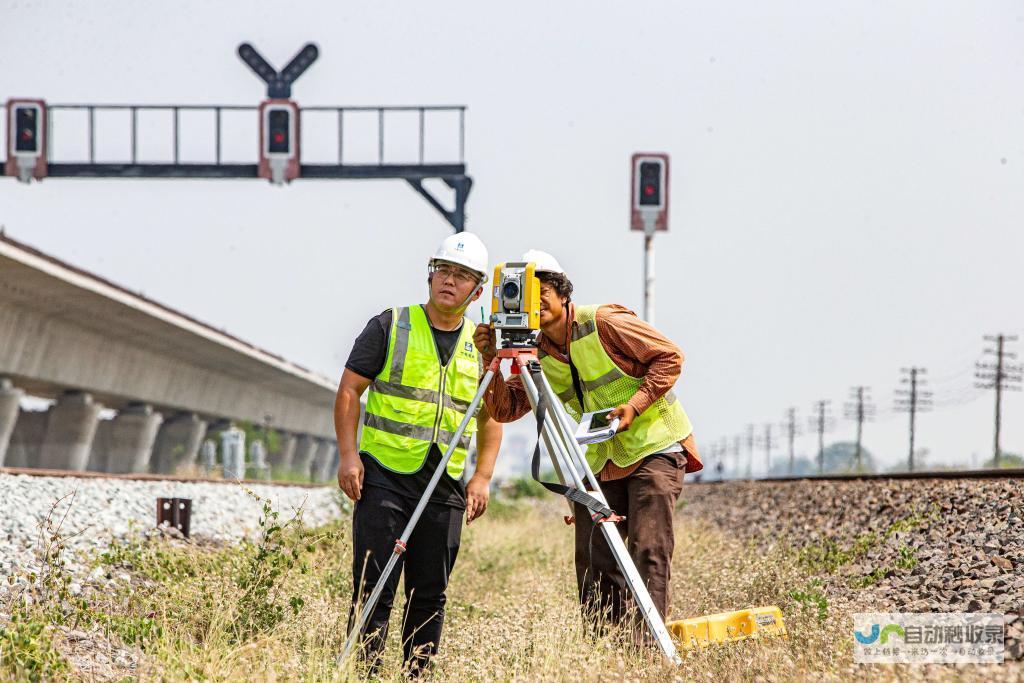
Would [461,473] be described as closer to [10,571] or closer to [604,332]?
[604,332]

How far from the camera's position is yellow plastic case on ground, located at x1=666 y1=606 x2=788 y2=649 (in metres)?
6.09

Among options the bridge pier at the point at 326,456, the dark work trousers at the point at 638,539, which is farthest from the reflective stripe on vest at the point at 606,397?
the bridge pier at the point at 326,456

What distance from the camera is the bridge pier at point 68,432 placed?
2894cm

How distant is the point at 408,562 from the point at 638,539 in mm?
1094

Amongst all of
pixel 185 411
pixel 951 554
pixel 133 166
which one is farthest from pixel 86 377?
pixel 951 554

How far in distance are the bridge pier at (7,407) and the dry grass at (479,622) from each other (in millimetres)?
16222

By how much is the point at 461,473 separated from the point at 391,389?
0.55 m

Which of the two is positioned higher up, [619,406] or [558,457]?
[619,406]

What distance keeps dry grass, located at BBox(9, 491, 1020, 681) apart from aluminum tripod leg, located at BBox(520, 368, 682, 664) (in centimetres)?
13

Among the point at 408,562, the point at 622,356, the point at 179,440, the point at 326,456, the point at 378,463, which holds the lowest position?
the point at 326,456

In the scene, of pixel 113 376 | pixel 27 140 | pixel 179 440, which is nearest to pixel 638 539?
pixel 27 140

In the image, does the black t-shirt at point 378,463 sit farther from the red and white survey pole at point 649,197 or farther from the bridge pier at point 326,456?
the bridge pier at point 326,456

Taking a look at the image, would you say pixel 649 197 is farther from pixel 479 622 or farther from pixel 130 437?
pixel 130 437

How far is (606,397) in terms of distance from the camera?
21.3 ft
